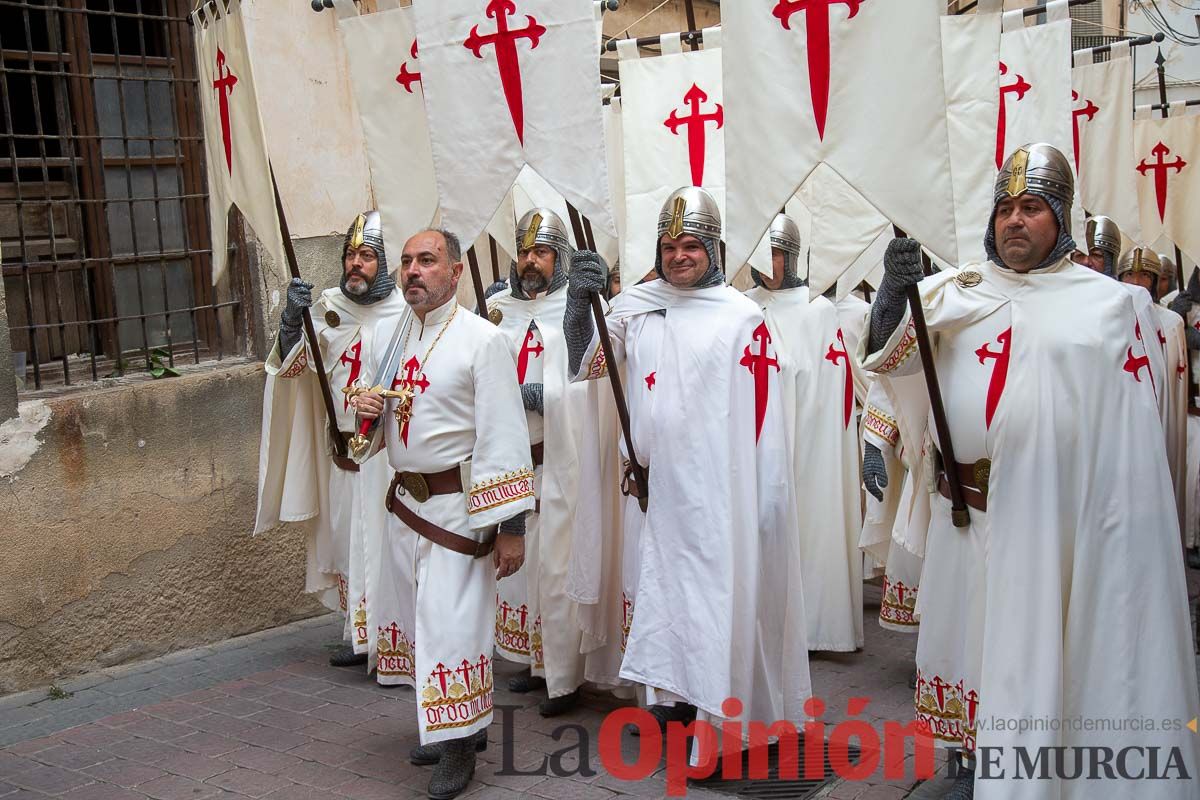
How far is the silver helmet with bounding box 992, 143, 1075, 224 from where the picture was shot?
4270mm

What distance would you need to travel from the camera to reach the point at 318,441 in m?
6.88

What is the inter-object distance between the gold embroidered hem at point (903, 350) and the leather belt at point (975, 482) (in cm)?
43

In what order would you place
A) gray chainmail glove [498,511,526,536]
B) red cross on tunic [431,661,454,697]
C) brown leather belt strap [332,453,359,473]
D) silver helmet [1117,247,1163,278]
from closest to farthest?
red cross on tunic [431,661,454,697], gray chainmail glove [498,511,526,536], brown leather belt strap [332,453,359,473], silver helmet [1117,247,1163,278]

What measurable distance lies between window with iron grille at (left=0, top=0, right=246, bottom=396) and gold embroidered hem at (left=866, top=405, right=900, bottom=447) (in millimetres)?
4057

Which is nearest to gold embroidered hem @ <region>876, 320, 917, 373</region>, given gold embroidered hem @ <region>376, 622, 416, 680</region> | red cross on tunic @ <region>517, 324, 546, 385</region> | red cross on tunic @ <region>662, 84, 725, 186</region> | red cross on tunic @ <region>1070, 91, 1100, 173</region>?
red cross on tunic @ <region>517, 324, 546, 385</region>

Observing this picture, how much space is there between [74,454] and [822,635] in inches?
164

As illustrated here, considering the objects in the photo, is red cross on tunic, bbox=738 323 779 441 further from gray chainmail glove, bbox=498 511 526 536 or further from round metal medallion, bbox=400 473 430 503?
round metal medallion, bbox=400 473 430 503

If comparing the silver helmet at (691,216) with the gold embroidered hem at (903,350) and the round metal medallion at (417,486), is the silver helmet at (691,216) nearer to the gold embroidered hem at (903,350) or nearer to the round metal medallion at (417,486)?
the gold embroidered hem at (903,350)

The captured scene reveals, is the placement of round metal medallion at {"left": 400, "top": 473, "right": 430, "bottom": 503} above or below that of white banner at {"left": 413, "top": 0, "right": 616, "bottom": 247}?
below

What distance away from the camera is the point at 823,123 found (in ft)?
13.2

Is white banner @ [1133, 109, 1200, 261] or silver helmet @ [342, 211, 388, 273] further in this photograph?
white banner @ [1133, 109, 1200, 261]

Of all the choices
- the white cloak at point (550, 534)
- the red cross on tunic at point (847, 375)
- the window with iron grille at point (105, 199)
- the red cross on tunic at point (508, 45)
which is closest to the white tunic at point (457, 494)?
the red cross on tunic at point (508, 45)

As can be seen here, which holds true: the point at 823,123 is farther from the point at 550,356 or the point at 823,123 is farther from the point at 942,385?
the point at 550,356

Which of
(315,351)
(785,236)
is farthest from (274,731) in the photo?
(785,236)
